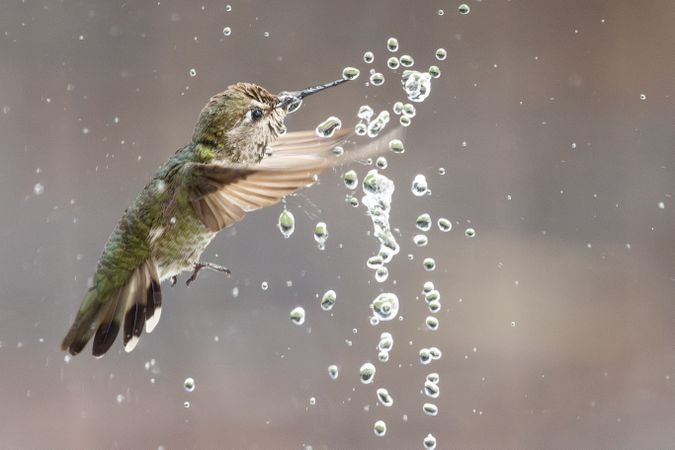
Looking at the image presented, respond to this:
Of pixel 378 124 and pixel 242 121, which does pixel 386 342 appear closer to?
pixel 378 124

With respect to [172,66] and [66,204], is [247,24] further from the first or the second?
[66,204]

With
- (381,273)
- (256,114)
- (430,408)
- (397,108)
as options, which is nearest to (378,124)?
(397,108)

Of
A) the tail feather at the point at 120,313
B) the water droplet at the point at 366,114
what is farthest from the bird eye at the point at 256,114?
the water droplet at the point at 366,114

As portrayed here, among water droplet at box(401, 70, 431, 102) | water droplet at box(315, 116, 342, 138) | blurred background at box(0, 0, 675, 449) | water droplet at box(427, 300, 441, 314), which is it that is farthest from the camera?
blurred background at box(0, 0, 675, 449)

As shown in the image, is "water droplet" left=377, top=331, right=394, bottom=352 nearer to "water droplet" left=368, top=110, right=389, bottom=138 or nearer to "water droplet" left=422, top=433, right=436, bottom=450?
"water droplet" left=422, top=433, right=436, bottom=450

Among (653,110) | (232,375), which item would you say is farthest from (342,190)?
(653,110)

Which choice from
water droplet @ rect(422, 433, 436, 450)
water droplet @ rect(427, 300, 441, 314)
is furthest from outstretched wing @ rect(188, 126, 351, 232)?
water droplet @ rect(422, 433, 436, 450)
